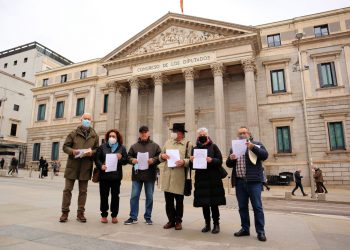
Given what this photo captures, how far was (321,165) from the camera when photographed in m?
21.6

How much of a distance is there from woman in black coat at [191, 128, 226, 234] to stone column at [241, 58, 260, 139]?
56.7 feet

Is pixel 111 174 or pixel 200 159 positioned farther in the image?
pixel 111 174

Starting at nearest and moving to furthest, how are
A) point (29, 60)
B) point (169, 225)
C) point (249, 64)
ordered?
point (169, 225) < point (249, 64) < point (29, 60)

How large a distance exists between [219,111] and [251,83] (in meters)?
3.63

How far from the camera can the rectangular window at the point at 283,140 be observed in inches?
918

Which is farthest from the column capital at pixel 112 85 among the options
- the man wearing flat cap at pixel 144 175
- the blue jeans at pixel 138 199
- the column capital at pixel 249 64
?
the blue jeans at pixel 138 199

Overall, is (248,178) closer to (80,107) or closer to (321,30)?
(321,30)

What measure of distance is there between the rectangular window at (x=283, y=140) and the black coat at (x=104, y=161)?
20.3 meters

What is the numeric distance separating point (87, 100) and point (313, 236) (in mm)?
32876

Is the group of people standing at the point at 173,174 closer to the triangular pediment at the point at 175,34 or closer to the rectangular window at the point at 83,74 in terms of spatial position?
the triangular pediment at the point at 175,34

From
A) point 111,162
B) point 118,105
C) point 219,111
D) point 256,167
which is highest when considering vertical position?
point 118,105

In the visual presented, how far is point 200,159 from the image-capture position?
16.3 ft

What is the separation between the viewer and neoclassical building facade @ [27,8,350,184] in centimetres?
2231

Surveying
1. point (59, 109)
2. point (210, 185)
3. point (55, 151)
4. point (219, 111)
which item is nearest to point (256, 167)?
point (210, 185)
